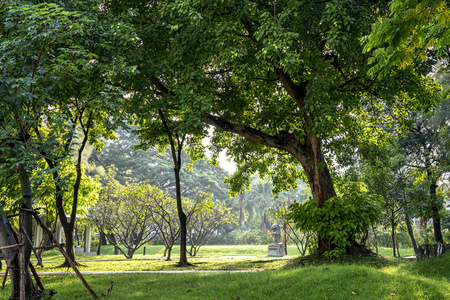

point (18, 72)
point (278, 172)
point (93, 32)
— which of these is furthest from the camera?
point (278, 172)

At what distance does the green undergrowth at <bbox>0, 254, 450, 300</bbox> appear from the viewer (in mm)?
5617

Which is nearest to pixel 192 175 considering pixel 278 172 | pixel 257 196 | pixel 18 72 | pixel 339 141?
pixel 257 196

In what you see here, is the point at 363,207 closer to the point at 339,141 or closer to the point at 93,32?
the point at 339,141

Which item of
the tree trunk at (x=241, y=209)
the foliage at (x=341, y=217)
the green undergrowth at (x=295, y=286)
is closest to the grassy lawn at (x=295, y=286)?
the green undergrowth at (x=295, y=286)

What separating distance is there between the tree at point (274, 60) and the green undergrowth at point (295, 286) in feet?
10.0

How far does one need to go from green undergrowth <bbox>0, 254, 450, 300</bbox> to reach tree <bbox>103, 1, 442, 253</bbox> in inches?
120

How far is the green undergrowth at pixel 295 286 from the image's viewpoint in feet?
18.4

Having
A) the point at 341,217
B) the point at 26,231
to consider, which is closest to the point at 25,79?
the point at 26,231

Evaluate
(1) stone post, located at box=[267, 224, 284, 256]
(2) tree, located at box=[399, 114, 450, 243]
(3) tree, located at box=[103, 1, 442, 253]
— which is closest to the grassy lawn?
(3) tree, located at box=[103, 1, 442, 253]

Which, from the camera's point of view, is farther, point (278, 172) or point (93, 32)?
point (278, 172)

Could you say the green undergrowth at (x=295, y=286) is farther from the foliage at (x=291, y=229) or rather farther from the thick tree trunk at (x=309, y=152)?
the foliage at (x=291, y=229)

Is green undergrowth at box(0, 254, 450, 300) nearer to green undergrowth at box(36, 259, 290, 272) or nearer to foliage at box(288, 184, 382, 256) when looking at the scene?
foliage at box(288, 184, 382, 256)

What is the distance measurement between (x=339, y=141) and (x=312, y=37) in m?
5.10

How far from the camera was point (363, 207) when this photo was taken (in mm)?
8984
